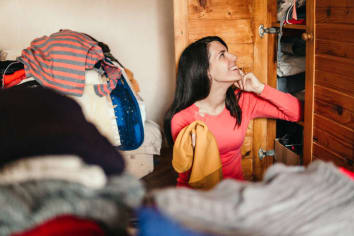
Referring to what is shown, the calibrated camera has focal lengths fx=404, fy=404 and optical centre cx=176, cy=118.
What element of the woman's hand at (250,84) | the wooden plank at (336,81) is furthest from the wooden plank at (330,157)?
the woman's hand at (250,84)

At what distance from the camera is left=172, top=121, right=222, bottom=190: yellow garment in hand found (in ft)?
5.14

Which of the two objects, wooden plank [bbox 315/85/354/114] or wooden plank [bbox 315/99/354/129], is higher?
wooden plank [bbox 315/85/354/114]

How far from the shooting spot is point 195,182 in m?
1.59

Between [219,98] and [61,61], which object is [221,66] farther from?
[61,61]

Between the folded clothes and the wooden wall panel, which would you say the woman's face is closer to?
the wooden wall panel

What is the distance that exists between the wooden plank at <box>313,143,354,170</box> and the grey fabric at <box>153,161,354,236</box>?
88cm

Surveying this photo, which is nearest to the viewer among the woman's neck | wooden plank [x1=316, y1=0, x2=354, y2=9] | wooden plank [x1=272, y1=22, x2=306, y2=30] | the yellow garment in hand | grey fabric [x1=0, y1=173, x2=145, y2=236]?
grey fabric [x1=0, y1=173, x2=145, y2=236]

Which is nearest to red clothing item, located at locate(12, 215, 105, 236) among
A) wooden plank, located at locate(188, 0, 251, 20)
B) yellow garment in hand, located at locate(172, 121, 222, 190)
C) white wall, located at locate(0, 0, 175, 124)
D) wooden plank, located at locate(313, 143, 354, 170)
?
yellow garment in hand, located at locate(172, 121, 222, 190)

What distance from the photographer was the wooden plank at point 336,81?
1.40m

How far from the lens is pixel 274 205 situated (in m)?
0.56

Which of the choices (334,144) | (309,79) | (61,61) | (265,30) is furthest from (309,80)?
(61,61)

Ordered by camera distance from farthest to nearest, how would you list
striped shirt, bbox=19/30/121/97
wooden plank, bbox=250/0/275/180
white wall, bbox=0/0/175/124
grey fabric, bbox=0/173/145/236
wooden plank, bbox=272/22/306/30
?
white wall, bbox=0/0/175/124 < wooden plank, bbox=250/0/275/180 < striped shirt, bbox=19/30/121/97 < wooden plank, bbox=272/22/306/30 < grey fabric, bbox=0/173/145/236

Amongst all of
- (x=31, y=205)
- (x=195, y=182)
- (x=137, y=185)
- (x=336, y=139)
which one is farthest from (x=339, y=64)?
(x=31, y=205)

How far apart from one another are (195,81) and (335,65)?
0.64 m
